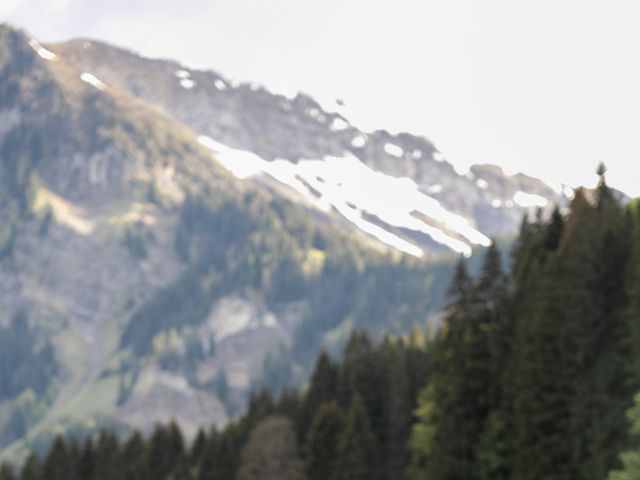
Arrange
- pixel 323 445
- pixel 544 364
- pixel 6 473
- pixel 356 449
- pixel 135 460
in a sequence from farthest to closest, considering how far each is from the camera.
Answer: pixel 6 473
pixel 135 460
pixel 323 445
pixel 356 449
pixel 544 364

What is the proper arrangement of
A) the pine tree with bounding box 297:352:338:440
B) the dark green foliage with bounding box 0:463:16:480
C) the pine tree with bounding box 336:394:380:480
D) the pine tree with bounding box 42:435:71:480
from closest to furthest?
1. the pine tree with bounding box 336:394:380:480
2. the pine tree with bounding box 297:352:338:440
3. the pine tree with bounding box 42:435:71:480
4. the dark green foliage with bounding box 0:463:16:480

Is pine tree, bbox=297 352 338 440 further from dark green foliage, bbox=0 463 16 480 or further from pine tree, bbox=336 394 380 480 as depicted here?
dark green foliage, bbox=0 463 16 480

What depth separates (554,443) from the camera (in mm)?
65688

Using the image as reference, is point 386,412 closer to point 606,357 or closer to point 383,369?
point 383,369

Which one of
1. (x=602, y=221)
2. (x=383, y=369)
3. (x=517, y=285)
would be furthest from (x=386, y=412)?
(x=602, y=221)

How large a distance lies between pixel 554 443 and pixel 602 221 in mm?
15376

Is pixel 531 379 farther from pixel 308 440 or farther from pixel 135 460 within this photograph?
pixel 135 460

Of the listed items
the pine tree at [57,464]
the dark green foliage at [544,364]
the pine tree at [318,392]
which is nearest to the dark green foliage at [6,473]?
the pine tree at [57,464]

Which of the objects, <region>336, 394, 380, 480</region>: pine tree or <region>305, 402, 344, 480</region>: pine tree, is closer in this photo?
<region>336, 394, 380, 480</region>: pine tree

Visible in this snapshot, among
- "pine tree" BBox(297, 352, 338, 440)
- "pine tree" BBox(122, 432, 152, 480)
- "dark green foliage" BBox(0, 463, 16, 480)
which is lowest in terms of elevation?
"dark green foliage" BBox(0, 463, 16, 480)

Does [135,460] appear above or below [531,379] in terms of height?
below

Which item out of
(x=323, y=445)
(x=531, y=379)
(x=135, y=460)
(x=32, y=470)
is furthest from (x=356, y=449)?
(x=32, y=470)

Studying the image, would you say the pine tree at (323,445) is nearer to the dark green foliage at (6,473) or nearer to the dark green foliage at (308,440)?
the dark green foliage at (308,440)

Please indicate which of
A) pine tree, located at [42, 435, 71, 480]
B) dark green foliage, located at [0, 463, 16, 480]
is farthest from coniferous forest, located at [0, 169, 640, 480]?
dark green foliage, located at [0, 463, 16, 480]
